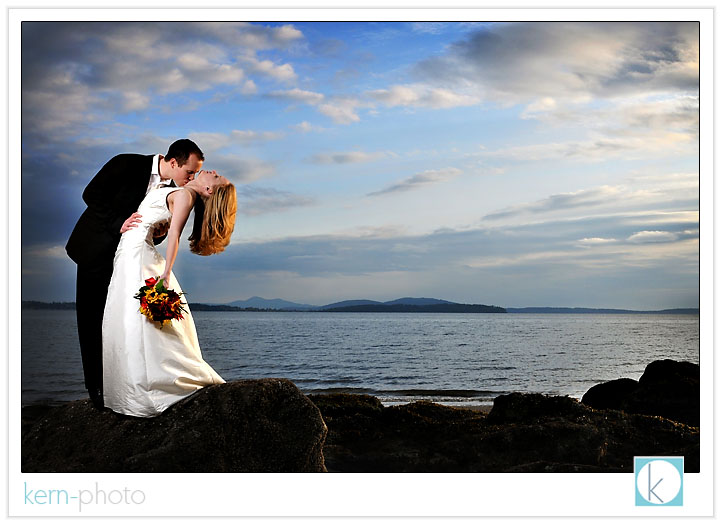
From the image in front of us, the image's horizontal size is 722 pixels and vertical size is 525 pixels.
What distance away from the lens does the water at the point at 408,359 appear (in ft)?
53.8

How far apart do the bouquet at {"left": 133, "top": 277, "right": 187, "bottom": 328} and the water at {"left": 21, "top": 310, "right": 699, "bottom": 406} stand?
403 cm

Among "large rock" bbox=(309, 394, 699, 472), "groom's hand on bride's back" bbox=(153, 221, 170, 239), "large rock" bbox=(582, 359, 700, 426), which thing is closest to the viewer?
"groom's hand on bride's back" bbox=(153, 221, 170, 239)

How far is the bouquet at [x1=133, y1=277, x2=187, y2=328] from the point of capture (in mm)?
4336

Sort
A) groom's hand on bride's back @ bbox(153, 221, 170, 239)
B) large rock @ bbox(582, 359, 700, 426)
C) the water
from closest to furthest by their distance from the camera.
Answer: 1. groom's hand on bride's back @ bbox(153, 221, 170, 239)
2. large rock @ bbox(582, 359, 700, 426)
3. the water

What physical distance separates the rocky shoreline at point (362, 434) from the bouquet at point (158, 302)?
0.61 metres

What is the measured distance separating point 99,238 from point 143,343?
0.85 meters

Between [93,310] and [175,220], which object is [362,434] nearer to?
[93,310]

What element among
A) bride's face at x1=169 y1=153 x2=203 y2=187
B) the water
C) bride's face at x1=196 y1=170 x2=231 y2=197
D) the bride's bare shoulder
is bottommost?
the water

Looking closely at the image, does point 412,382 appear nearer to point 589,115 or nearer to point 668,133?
point 589,115

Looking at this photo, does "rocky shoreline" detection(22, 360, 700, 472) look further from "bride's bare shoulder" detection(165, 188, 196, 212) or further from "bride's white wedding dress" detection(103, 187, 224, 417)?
"bride's bare shoulder" detection(165, 188, 196, 212)

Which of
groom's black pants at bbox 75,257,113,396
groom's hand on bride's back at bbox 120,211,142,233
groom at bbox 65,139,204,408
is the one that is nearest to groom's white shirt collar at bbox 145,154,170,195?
groom at bbox 65,139,204,408

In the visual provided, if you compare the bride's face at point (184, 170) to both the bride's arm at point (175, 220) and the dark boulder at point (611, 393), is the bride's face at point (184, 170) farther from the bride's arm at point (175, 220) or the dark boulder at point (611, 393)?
the dark boulder at point (611, 393)

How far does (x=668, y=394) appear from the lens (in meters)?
8.00
